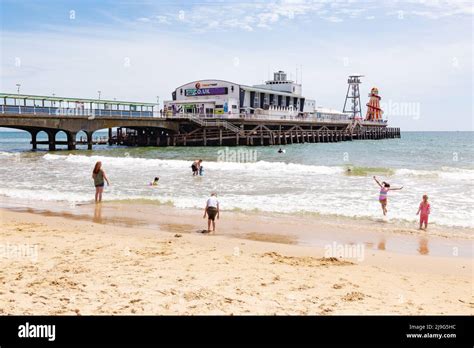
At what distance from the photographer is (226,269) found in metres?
7.71

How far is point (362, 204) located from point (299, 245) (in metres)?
6.54

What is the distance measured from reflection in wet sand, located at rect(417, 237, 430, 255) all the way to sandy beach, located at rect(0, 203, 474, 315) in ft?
0.14

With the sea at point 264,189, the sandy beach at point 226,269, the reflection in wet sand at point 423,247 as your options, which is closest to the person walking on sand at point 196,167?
the sea at point 264,189

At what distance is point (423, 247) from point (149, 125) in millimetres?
42724

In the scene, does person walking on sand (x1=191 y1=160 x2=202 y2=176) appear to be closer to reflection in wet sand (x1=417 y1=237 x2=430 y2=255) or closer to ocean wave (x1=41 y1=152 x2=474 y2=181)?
ocean wave (x1=41 y1=152 x2=474 y2=181)

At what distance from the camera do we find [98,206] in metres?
15.1

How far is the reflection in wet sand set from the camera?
380 inches

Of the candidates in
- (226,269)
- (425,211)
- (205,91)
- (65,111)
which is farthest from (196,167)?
(205,91)

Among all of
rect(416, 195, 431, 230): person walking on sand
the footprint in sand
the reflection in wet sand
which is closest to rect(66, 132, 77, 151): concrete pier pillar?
rect(416, 195, 431, 230): person walking on sand

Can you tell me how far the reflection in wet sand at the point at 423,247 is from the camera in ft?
31.7

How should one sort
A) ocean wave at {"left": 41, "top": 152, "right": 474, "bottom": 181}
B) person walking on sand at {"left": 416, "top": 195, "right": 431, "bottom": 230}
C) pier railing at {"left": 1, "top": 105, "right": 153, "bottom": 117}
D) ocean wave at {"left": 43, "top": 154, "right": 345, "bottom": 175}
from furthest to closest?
1. pier railing at {"left": 1, "top": 105, "right": 153, "bottom": 117}
2. ocean wave at {"left": 43, "top": 154, "right": 345, "bottom": 175}
3. ocean wave at {"left": 41, "top": 152, "right": 474, "bottom": 181}
4. person walking on sand at {"left": 416, "top": 195, "right": 431, "bottom": 230}
